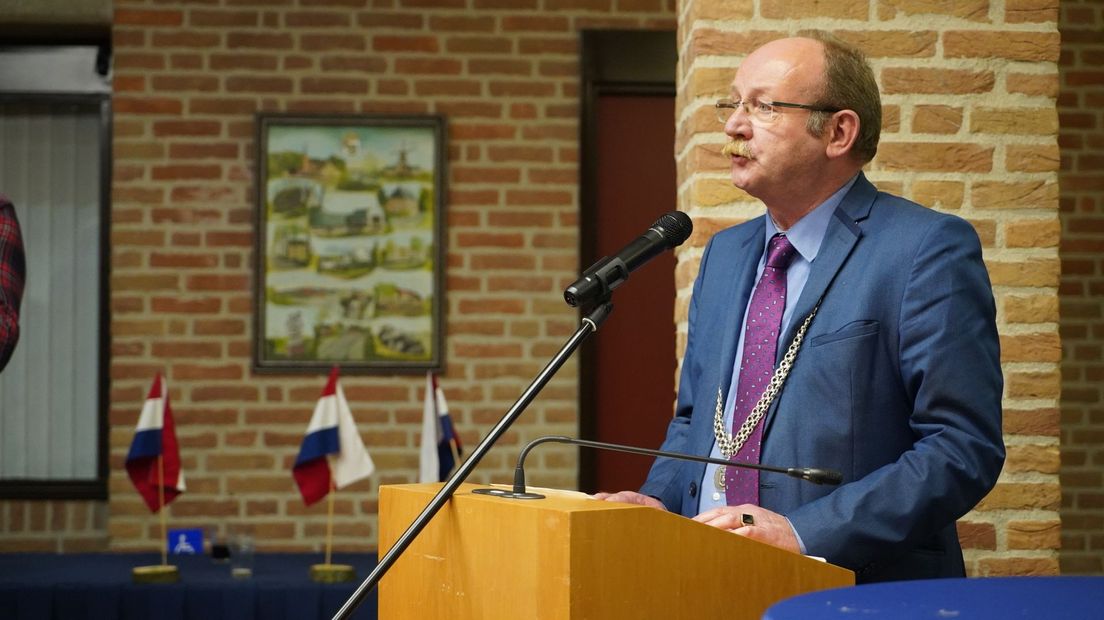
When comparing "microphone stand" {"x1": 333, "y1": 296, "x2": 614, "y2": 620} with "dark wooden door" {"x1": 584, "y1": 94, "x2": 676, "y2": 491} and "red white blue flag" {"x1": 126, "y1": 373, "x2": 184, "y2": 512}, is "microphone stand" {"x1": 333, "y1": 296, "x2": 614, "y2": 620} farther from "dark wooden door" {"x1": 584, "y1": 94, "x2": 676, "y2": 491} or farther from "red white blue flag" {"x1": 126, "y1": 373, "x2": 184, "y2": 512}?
"dark wooden door" {"x1": 584, "y1": 94, "x2": 676, "y2": 491}

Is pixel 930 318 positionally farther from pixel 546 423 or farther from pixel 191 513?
pixel 191 513

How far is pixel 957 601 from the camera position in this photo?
42.2 inches

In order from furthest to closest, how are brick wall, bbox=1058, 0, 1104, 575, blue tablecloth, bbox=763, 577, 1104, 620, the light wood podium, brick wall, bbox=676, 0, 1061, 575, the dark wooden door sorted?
the dark wooden door < brick wall, bbox=1058, 0, 1104, 575 < brick wall, bbox=676, 0, 1061, 575 < the light wood podium < blue tablecloth, bbox=763, 577, 1104, 620

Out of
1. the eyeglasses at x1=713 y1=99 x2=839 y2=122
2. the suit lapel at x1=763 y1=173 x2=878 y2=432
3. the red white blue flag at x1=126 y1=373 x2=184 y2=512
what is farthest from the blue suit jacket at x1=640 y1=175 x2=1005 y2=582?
the red white blue flag at x1=126 y1=373 x2=184 y2=512

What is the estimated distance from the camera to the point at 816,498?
68.0 inches

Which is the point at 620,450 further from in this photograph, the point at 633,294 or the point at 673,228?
the point at 633,294

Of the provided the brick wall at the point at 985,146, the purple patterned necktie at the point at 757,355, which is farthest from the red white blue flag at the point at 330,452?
the purple patterned necktie at the point at 757,355

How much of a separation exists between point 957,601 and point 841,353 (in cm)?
66

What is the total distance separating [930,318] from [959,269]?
0.08 m

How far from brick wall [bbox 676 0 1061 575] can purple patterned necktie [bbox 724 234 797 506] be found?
46 cm

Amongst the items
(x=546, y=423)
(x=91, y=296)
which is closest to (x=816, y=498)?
(x=546, y=423)

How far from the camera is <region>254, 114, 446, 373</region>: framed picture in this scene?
4.28 meters

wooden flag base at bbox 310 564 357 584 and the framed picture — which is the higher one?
the framed picture

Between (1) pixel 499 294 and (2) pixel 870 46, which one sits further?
(1) pixel 499 294
